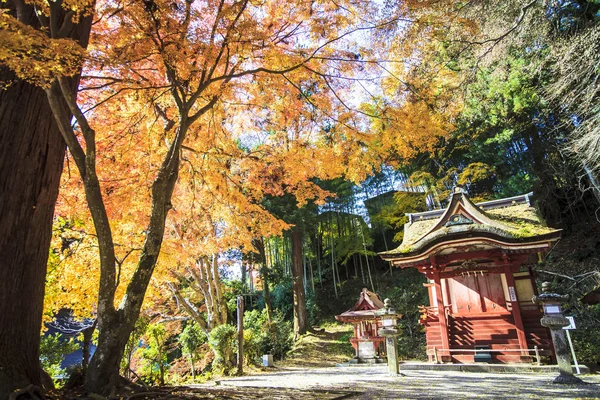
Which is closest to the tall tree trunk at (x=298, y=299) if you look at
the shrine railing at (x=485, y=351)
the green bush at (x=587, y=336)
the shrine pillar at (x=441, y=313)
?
the shrine pillar at (x=441, y=313)

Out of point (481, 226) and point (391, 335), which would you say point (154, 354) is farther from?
point (481, 226)

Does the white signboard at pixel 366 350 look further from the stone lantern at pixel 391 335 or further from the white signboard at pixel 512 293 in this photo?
the white signboard at pixel 512 293

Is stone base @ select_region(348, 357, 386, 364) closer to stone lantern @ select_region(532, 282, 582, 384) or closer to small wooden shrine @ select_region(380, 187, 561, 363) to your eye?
small wooden shrine @ select_region(380, 187, 561, 363)

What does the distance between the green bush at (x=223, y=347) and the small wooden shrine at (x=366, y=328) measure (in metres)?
3.61

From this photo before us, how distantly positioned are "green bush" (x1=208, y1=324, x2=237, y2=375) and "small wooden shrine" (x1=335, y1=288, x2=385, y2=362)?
11.8 ft

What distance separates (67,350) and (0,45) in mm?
7408

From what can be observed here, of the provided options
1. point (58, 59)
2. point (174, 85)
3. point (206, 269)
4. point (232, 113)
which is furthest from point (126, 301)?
point (206, 269)

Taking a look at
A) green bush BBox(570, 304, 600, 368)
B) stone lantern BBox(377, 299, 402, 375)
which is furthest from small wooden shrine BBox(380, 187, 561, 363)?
stone lantern BBox(377, 299, 402, 375)

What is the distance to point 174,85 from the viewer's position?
450 centimetres

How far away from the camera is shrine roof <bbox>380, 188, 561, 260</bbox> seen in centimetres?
789

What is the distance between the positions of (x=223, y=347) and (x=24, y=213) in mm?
6926

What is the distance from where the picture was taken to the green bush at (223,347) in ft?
28.8

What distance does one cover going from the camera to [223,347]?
8.91 metres

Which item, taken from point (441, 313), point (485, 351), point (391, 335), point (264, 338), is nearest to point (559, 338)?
point (391, 335)
